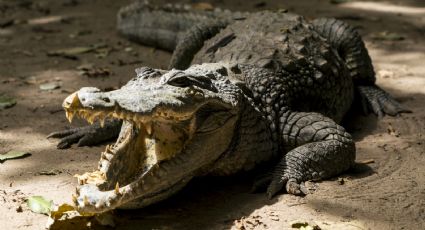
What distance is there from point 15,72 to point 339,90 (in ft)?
10.6

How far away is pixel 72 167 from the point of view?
3.95m

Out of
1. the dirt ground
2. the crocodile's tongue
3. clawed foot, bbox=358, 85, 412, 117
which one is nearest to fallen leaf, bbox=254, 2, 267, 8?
the dirt ground

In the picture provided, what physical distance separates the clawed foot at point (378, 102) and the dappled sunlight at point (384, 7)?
2.89 m

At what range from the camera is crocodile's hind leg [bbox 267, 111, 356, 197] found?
3.59 meters

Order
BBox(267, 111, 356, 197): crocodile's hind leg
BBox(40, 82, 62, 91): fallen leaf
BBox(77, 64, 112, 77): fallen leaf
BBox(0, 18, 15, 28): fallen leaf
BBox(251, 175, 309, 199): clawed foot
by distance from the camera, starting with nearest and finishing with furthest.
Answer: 1. BBox(251, 175, 309, 199): clawed foot
2. BBox(267, 111, 356, 197): crocodile's hind leg
3. BBox(40, 82, 62, 91): fallen leaf
4. BBox(77, 64, 112, 77): fallen leaf
5. BBox(0, 18, 15, 28): fallen leaf

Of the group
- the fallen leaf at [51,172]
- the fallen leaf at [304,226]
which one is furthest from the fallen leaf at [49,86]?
the fallen leaf at [304,226]

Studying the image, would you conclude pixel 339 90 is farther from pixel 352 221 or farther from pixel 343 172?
pixel 352 221

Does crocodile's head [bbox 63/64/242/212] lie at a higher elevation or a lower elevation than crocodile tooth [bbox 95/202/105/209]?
higher

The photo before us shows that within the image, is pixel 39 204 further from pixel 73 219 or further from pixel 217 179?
pixel 217 179

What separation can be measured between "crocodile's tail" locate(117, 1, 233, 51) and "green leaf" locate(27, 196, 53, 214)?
10.9 feet

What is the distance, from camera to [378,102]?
200 inches

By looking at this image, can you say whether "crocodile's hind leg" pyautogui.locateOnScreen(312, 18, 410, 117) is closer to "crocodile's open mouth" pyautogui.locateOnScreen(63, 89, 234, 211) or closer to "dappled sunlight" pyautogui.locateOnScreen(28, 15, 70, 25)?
"crocodile's open mouth" pyautogui.locateOnScreen(63, 89, 234, 211)

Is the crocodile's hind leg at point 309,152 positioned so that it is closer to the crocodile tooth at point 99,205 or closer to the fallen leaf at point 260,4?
the crocodile tooth at point 99,205

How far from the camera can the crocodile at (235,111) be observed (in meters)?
3.09
